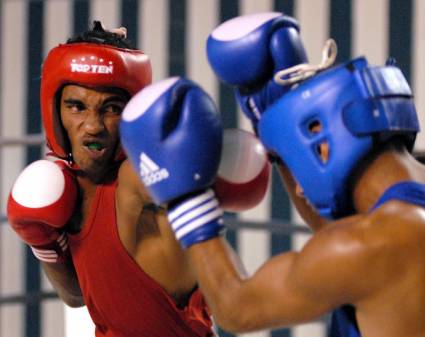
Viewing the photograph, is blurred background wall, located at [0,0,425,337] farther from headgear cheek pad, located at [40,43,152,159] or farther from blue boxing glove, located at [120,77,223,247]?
blue boxing glove, located at [120,77,223,247]

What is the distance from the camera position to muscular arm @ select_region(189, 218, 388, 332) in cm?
150

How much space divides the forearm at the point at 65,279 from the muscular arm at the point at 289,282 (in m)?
0.68

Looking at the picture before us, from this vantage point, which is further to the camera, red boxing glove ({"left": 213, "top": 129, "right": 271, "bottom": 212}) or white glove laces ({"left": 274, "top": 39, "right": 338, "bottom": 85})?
red boxing glove ({"left": 213, "top": 129, "right": 271, "bottom": 212})

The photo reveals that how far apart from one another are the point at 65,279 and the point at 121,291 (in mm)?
233

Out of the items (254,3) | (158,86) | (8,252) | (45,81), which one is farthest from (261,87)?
Answer: (8,252)

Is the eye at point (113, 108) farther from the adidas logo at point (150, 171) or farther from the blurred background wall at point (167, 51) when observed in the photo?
the blurred background wall at point (167, 51)

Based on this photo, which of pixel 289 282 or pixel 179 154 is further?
pixel 179 154

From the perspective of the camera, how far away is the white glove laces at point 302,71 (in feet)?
5.47

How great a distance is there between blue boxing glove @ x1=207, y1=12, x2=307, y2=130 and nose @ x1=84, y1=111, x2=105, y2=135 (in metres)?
0.37

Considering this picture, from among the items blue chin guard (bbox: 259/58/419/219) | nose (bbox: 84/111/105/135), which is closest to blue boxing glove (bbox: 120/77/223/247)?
blue chin guard (bbox: 259/58/419/219)

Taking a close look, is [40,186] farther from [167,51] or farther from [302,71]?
[167,51]

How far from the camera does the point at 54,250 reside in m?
2.18

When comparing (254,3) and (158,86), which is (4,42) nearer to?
(254,3)

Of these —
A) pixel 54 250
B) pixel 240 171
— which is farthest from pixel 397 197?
pixel 54 250
